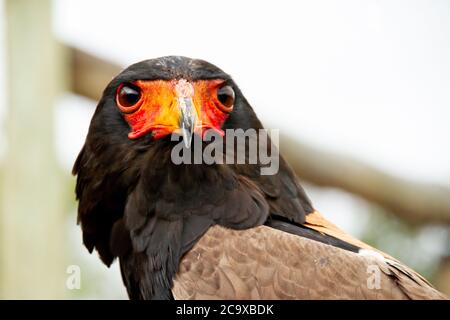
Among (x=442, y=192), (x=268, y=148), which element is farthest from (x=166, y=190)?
(x=442, y=192)

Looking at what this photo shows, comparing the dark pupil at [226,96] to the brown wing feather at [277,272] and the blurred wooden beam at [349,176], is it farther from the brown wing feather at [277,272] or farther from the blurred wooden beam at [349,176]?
the blurred wooden beam at [349,176]

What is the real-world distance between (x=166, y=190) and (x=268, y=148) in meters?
0.61

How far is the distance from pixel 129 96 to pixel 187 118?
17.6 inches

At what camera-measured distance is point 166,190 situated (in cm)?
474

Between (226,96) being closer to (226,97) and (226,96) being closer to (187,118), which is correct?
(226,97)

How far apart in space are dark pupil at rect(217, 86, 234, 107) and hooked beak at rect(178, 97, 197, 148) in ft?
0.81

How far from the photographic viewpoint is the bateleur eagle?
174 inches

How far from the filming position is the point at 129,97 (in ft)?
15.5

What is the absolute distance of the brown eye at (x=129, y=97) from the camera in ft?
15.5

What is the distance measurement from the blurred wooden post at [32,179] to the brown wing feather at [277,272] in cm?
292

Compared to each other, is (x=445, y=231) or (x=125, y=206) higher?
(x=125, y=206)

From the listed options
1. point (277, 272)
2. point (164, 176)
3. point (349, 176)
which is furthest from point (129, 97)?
point (349, 176)
